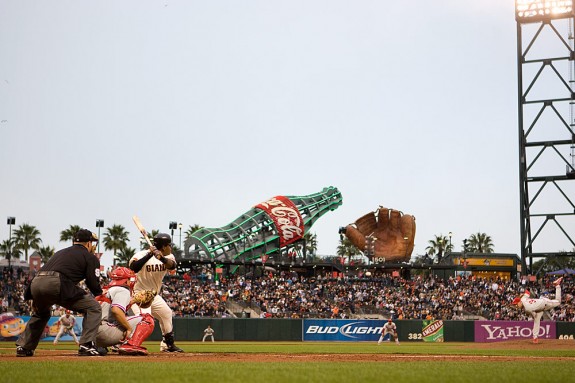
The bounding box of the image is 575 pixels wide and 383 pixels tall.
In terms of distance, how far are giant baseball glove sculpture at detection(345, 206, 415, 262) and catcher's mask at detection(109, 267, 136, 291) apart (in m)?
50.7

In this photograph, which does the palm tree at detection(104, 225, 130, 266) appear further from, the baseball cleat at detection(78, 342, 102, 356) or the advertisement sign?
the baseball cleat at detection(78, 342, 102, 356)

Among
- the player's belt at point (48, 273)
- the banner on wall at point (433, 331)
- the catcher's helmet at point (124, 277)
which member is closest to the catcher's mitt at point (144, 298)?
the catcher's helmet at point (124, 277)

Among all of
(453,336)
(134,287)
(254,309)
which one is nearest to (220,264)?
(254,309)

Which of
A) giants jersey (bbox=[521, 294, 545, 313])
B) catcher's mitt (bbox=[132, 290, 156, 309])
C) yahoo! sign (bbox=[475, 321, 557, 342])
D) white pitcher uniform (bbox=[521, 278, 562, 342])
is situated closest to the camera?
catcher's mitt (bbox=[132, 290, 156, 309])

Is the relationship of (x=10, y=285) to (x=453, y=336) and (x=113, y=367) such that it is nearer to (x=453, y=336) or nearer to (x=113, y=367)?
(x=453, y=336)

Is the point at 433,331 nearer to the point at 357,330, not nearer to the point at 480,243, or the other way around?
the point at 357,330

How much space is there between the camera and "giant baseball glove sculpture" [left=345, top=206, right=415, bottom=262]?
2534 inches

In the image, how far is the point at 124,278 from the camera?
14523 millimetres

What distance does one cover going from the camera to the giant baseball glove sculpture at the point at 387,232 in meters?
64.4

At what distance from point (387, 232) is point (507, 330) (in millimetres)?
24414

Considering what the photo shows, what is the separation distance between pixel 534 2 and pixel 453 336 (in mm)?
27151

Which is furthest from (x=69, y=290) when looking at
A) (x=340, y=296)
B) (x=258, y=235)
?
(x=258, y=235)

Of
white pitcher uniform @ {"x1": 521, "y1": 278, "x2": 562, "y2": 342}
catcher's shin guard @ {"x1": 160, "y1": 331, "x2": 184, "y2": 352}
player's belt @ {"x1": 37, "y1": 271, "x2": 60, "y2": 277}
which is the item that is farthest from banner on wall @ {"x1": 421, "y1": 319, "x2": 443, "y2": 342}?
player's belt @ {"x1": 37, "y1": 271, "x2": 60, "y2": 277}

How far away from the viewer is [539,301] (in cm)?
2850
